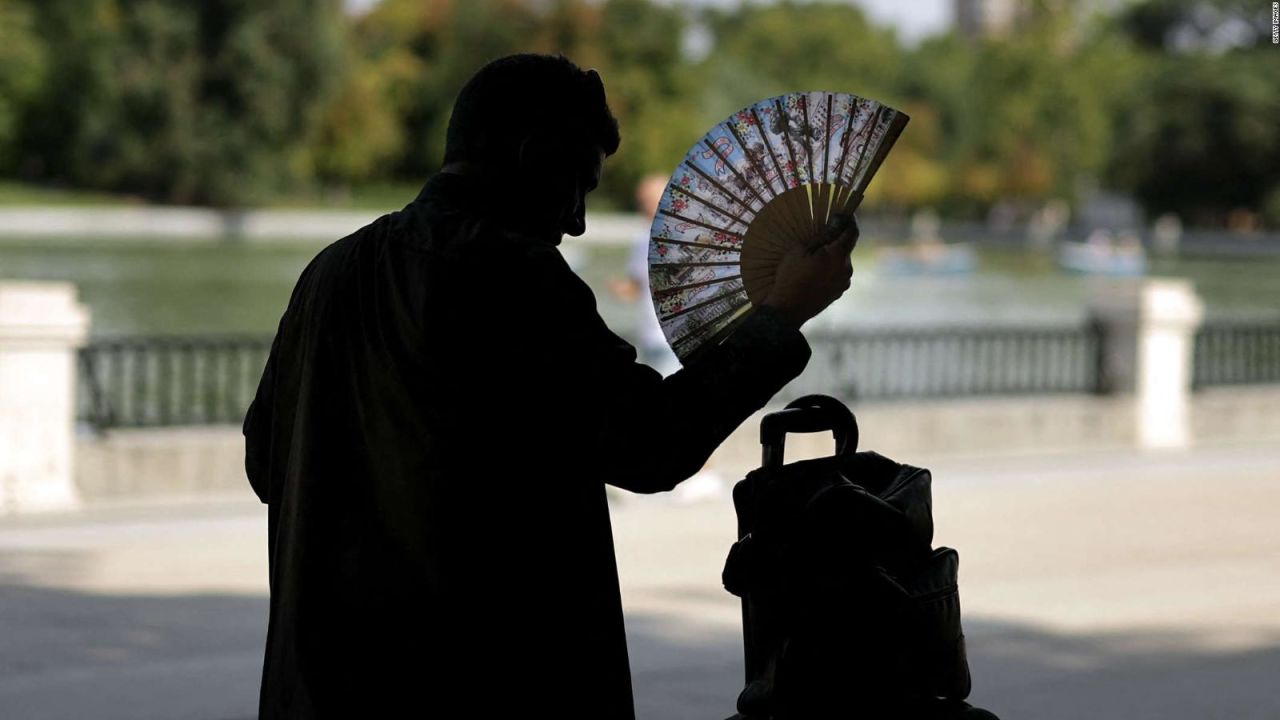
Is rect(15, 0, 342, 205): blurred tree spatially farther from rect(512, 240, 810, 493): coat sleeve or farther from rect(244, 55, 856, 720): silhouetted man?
rect(512, 240, 810, 493): coat sleeve

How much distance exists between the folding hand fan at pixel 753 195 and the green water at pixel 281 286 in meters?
24.8

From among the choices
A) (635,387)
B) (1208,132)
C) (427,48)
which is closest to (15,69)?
(427,48)

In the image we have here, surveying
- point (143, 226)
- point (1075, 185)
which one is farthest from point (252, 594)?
point (1075, 185)

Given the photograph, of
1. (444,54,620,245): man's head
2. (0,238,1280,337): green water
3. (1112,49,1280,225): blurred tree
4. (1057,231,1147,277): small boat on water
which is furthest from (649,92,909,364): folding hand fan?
(1112,49,1280,225): blurred tree

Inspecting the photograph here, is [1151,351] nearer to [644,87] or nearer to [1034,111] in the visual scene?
[644,87]

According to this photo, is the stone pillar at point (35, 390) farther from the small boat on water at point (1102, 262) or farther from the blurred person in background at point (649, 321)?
the small boat on water at point (1102, 262)

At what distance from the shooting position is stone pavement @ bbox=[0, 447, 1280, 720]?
5934 millimetres

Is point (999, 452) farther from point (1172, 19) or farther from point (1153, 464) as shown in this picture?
point (1172, 19)

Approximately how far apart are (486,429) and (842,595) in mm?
617

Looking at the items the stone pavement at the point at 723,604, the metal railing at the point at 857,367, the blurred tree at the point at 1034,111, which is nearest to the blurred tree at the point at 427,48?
the blurred tree at the point at 1034,111

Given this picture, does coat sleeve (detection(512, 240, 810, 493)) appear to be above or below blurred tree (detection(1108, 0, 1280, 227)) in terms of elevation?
below

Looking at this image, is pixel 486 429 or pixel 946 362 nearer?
pixel 486 429

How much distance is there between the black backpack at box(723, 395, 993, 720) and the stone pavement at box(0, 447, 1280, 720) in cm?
302

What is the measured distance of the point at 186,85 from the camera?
63031mm
